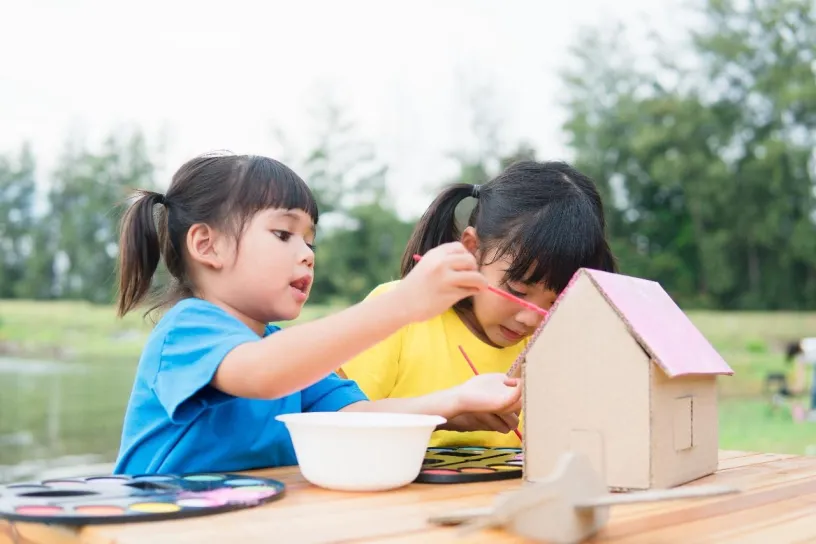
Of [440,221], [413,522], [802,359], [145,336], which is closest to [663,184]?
[802,359]

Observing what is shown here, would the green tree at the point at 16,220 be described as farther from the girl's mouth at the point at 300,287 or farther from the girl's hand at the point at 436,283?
the girl's hand at the point at 436,283

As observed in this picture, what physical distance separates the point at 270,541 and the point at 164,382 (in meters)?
0.36

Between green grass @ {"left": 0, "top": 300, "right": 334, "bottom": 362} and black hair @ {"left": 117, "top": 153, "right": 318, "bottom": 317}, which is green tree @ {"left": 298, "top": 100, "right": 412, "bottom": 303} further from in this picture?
black hair @ {"left": 117, "top": 153, "right": 318, "bottom": 317}

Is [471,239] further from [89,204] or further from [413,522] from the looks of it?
[89,204]

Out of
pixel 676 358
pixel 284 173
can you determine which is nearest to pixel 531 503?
pixel 676 358

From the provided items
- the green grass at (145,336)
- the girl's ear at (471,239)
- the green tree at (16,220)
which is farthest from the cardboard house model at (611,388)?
the green tree at (16,220)

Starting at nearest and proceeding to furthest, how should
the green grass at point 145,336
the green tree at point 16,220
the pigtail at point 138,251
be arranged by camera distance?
the pigtail at point 138,251 < the green grass at point 145,336 < the green tree at point 16,220

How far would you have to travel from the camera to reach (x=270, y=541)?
0.60 metres

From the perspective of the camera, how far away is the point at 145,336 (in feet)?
31.1

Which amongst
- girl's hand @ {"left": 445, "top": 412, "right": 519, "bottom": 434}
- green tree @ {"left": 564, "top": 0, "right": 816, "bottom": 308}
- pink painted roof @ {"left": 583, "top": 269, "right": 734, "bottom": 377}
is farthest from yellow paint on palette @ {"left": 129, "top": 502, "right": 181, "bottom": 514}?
green tree @ {"left": 564, "top": 0, "right": 816, "bottom": 308}

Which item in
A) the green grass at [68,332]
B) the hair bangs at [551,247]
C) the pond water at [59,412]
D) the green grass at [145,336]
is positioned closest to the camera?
the hair bangs at [551,247]

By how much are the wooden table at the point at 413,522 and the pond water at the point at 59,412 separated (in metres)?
8.37

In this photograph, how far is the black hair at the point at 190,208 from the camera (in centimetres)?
117

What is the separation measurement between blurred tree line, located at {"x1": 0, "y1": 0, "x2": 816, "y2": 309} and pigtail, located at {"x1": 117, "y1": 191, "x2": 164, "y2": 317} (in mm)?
8213
